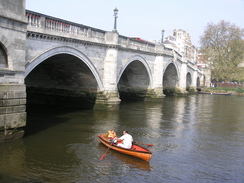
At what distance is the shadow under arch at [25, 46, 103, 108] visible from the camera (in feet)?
60.3

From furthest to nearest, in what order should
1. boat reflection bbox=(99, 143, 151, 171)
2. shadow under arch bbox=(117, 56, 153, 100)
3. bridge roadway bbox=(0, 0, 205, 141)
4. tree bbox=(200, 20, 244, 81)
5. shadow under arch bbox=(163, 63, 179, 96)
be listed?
tree bbox=(200, 20, 244, 81) < shadow under arch bbox=(163, 63, 179, 96) < shadow under arch bbox=(117, 56, 153, 100) < bridge roadway bbox=(0, 0, 205, 141) < boat reflection bbox=(99, 143, 151, 171)

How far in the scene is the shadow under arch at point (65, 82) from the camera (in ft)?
60.3

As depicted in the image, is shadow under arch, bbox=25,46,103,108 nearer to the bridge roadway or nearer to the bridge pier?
the bridge roadway

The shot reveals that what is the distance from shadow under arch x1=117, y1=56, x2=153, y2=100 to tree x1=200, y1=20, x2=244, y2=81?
82.7 ft

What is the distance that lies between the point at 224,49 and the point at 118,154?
44.1m

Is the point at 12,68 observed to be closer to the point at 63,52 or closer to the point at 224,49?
the point at 63,52

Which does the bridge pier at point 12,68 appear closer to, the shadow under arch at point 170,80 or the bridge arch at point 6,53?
the bridge arch at point 6,53

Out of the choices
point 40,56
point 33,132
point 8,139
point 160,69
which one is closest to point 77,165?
point 8,139

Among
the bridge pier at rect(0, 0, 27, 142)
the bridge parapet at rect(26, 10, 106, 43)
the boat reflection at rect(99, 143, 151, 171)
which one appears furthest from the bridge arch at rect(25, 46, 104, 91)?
the boat reflection at rect(99, 143, 151, 171)

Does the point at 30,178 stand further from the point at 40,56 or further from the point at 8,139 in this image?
the point at 40,56

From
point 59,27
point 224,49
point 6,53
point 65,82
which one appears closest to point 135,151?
point 6,53

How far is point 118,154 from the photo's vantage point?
34.6 ft

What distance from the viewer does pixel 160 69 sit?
28609 millimetres

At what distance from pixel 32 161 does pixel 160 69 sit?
2092 cm
